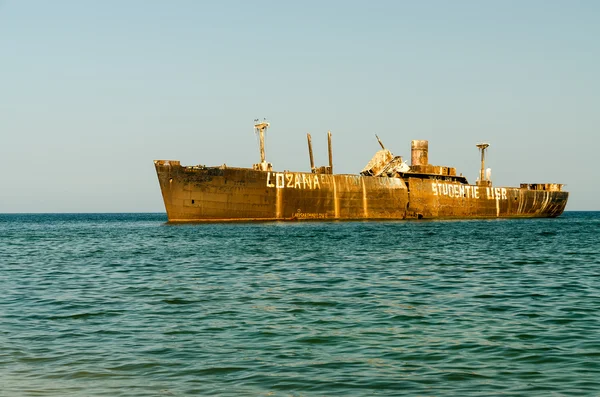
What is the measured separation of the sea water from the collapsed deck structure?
107ft

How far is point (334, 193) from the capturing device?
207 ft

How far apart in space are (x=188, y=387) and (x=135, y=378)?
0.92 meters

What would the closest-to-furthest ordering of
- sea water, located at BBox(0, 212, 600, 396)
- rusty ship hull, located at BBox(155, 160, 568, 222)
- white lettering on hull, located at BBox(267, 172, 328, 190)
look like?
sea water, located at BBox(0, 212, 600, 396) < rusty ship hull, located at BBox(155, 160, 568, 222) < white lettering on hull, located at BBox(267, 172, 328, 190)

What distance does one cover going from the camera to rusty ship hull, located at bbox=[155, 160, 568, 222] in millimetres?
56250

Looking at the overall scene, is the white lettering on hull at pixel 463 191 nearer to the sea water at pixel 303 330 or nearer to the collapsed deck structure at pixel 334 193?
the collapsed deck structure at pixel 334 193

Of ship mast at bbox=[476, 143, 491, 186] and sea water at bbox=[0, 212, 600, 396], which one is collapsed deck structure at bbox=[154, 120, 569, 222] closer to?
ship mast at bbox=[476, 143, 491, 186]

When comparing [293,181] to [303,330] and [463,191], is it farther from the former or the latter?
[303,330]

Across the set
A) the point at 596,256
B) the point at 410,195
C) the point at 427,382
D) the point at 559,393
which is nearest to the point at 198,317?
the point at 427,382

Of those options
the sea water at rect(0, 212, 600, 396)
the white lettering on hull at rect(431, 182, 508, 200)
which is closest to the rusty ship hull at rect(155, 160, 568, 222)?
the white lettering on hull at rect(431, 182, 508, 200)

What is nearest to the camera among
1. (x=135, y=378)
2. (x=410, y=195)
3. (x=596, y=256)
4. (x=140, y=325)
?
(x=135, y=378)

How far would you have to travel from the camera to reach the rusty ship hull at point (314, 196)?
56.2 meters

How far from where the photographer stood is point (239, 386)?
27.7 ft

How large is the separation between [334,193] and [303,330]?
169 ft

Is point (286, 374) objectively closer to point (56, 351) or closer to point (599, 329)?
point (56, 351)
